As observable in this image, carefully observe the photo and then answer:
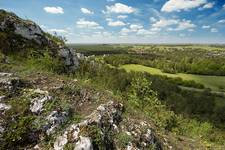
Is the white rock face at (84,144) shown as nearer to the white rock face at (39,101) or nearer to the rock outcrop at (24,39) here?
the white rock face at (39,101)

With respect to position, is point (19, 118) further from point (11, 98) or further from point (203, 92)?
point (203, 92)

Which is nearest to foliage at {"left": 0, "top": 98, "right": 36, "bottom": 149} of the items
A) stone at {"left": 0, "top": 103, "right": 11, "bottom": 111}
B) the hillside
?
the hillside

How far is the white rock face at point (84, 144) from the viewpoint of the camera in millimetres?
7848

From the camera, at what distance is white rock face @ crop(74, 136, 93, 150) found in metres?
7.85

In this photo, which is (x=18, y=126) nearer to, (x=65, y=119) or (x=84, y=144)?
(x=65, y=119)

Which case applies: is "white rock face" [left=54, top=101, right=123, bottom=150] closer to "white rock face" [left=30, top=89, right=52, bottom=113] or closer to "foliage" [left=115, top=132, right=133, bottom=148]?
"foliage" [left=115, top=132, right=133, bottom=148]

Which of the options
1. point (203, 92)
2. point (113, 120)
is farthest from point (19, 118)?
point (203, 92)

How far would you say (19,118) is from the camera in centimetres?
844

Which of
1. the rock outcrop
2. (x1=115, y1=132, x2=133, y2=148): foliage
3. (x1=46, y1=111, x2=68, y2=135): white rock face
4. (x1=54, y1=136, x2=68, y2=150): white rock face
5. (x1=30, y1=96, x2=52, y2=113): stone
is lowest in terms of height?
(x1=115, y1=132, x2=133, y2=148): foliage

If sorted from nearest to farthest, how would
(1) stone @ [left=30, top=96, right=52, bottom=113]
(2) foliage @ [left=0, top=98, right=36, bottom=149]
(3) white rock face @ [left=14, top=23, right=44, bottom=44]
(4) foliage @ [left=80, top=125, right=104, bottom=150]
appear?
(2) foliage @ [left=0, top=98, right=36, bottom=149]
(4) foliage @ [left=80, top=125, right=104, bottom=150]
(1) stone @ [left=30, top=96, right=52, bottom=113]
(3) white rock face @ [left=14, top=23, right=44, bottom=44]

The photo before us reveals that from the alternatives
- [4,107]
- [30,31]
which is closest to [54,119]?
[4,107]

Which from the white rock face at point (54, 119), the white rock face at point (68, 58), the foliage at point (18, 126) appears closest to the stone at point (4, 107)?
the foliage at point (18, 126)

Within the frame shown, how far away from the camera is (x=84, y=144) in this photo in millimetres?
7922

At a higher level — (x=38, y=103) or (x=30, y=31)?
(x=30, y=31)
